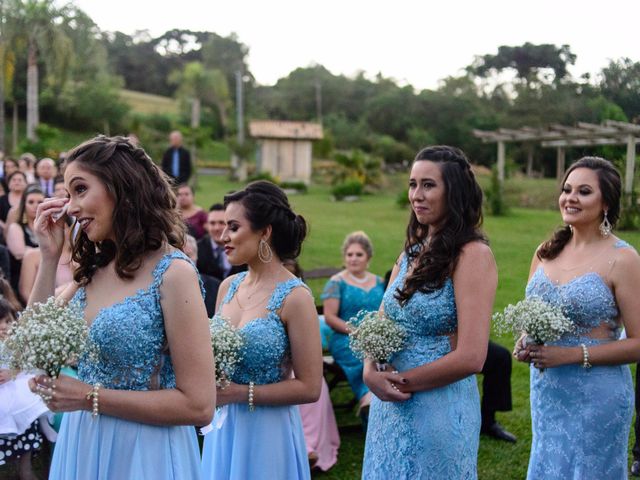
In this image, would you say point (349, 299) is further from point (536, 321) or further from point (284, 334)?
point (284, 334)

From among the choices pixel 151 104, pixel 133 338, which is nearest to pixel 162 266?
pixel 133 338

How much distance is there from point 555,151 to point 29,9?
1329 inches

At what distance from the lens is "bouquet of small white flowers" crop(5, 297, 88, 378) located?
2.29 m

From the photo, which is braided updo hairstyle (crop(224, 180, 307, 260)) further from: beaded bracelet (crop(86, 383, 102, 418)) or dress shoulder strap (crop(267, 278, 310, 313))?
beaded bracelet (crop(86, 383, 102, 418))

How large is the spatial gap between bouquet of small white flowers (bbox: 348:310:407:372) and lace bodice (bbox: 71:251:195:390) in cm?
115

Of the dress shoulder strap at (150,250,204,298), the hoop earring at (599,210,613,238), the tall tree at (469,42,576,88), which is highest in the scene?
the tall tree at (469,42,576,88)

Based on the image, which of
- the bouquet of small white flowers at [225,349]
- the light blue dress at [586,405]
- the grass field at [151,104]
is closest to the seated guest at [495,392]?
the light blue dress at [586,405]

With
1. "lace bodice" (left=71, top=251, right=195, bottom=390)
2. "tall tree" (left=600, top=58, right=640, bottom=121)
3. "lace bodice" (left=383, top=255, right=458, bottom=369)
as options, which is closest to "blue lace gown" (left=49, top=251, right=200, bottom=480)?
"lace bodice" (left=71, top=251, right=195, bottom=390)

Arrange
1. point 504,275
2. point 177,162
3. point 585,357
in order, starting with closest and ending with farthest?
1. point 585,357
2. point 504,275
3. point 177,162

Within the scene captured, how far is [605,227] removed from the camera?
4.00 meters

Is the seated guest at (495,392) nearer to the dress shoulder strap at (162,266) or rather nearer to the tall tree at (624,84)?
the tall tree at (624,84)

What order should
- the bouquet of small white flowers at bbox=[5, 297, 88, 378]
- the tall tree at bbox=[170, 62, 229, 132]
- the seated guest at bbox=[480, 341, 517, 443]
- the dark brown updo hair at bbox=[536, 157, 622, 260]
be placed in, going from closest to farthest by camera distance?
the bouquet of small white flowers at bbox=[5, 297, 88, 378] → the dark brown updo hair at bbox=[536, 157, 622, 260] → the seated guest at bbox=[480, 341, 517, 443] → the tall tree at bbox=[170, 62, 229, 132]

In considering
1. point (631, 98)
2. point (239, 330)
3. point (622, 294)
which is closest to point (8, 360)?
point (239, 330)

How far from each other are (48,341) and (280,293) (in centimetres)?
140
